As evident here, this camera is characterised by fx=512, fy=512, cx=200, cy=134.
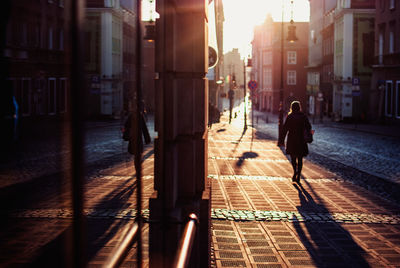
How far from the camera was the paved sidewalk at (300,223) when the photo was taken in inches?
191

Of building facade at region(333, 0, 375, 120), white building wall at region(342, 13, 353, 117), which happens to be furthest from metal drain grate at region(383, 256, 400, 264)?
white building wall at region(342, 13, 353, 117)

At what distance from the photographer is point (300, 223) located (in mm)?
6262

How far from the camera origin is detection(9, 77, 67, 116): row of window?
3.01 ft

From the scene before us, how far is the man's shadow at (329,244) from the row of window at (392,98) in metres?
31.9

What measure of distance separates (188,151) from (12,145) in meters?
3.00

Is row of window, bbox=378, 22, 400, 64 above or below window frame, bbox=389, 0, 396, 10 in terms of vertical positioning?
below

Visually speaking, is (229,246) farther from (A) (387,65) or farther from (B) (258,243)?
(A) (387,65)

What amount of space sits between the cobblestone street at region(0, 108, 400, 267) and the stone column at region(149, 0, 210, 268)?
0.34 meters

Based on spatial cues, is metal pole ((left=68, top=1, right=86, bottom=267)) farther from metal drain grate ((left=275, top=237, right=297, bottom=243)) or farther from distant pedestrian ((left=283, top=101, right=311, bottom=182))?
distant pedestrian ((left=283, top=101, right=311, bottom=182))

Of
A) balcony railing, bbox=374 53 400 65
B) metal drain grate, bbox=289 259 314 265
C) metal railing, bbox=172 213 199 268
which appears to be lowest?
metal drain grate, bbox=289 259 314 265

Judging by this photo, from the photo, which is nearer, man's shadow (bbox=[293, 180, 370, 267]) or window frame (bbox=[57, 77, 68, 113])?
window frame (bbox=[57, 77, 68, 113])

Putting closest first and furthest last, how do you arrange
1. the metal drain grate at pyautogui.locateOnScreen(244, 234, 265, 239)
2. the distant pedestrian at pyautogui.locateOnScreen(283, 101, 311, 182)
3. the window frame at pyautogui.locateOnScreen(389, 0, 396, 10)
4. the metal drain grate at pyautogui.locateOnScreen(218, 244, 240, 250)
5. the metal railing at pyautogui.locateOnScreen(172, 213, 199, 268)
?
the metal railing at pyautogui.locateOnScreen(172, 213, 199, 268), the metal drain grate at pyautogui.locateOnScreen(218, 244, 240, 250), the metal drain grate at pyautogui.locateOnScreen(244, 234, 265, 239), the distant pedestrian at pyautogui.locateOnScreen(283, 101, 311, 182), the window frame at pyautogui.locateOnScreen(389, 0, 396, 10)

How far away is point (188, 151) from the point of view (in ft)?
12.7

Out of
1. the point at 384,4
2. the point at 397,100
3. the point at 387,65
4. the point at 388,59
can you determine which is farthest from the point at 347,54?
the point at 397,100
